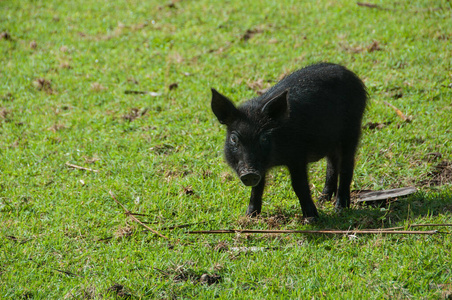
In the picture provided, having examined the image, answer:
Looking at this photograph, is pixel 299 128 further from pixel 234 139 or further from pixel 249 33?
pixel 249 33

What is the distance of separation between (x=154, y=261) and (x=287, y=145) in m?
1.75

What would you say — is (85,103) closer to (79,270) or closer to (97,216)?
(97,216)

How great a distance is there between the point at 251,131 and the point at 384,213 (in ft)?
5.33

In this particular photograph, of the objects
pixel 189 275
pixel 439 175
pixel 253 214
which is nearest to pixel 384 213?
pixel 439 175

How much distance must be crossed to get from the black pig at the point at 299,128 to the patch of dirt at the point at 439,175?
3.21 ft

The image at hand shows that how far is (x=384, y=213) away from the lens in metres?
5.33

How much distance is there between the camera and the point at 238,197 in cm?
596

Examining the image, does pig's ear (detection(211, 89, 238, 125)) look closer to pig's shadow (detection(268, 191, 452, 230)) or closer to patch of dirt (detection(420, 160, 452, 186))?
pig's shadow (detection(268, 191, 452, 230))

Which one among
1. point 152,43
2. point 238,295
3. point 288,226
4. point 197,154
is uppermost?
point 238,295

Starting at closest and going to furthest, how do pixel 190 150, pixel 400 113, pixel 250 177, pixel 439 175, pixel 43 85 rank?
pixel 250 177
pixel 439 175
pixel 190 150
pixel 400 113
pixel 43 85

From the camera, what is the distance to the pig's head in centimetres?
503

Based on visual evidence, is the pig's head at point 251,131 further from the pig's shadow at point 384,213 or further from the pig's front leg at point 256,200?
the pig's shadow at point 384,213

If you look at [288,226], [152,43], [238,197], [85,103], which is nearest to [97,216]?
[238,197]

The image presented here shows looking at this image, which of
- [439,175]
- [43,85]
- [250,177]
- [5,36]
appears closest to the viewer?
[250,177]
